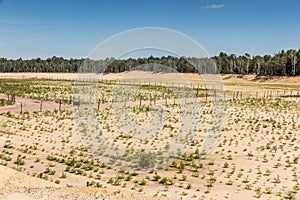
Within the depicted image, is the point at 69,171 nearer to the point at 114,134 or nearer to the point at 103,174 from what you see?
the point at 103,174

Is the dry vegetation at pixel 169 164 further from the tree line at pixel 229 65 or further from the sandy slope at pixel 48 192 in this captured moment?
the tree line at pixel 229 65

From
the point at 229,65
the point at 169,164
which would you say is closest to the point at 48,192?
the point at 169,164

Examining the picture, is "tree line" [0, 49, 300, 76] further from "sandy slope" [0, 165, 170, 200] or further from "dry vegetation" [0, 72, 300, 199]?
"sandy slope" [0, 165, 170, 200]

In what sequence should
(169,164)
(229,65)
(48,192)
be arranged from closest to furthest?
(48,192), (169,164), (229,65)

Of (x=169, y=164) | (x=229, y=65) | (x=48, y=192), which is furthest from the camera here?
(x=229, y=65)

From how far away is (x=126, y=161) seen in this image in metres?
16.4

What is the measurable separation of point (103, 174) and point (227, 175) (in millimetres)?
4741

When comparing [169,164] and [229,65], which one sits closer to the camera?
[169,164]

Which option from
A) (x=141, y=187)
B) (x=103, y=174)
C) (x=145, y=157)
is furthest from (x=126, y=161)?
(x=141, y=187)

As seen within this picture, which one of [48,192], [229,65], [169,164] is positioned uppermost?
[229,65]

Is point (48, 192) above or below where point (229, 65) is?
below

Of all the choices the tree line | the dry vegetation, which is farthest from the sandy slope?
the tree line

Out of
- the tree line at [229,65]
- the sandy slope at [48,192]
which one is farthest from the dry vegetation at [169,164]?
the tree line at [229,65]

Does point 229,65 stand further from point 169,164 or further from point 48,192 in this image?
point 48,192
